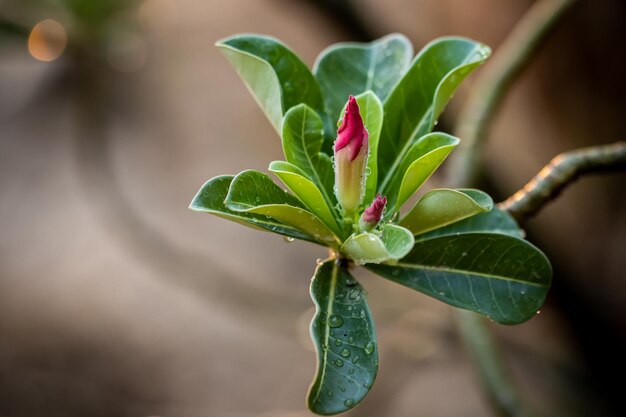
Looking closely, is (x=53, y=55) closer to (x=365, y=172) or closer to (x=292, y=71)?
(x=292, y=71)

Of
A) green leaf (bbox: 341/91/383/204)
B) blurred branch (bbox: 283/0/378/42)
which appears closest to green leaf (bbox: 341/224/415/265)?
green leaf (bbox: 341/91/383/204)

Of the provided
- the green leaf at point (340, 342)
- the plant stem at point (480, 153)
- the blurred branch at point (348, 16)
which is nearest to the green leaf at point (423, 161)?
the green leaf at point (340, 342)

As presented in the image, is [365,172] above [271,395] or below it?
above

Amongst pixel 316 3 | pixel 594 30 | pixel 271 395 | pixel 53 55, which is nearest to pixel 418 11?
pixel 594 30

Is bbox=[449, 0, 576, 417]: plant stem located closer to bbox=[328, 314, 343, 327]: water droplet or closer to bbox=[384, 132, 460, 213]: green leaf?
bbox=[384, 132, 460, 213]: green leaf

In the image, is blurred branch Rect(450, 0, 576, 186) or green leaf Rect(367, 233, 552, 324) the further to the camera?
blurred branch Rect(450, 0, 576, 186)

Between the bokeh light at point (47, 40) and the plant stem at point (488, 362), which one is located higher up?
the bokeh light at point (47, 40)

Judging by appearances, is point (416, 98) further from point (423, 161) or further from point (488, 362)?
point (488, 362)

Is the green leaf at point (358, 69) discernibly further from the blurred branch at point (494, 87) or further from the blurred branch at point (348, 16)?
the blurred branch at point (348, 16)
